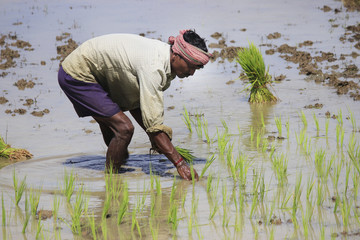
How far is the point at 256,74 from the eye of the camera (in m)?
7.36

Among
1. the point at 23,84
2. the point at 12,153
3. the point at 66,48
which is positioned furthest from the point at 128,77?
the point at 66,48

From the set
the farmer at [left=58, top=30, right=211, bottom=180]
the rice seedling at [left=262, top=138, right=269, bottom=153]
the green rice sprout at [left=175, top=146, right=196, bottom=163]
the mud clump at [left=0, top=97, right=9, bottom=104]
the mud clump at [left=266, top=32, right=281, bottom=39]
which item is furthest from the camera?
the mud clump at [left=266, top=32, right=281, bottom=39]

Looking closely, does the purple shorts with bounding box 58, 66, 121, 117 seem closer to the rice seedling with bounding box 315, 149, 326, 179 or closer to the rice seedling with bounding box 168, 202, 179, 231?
the rice seedling with bounding box 168, 202, 179, 231

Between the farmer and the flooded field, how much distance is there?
0.28m

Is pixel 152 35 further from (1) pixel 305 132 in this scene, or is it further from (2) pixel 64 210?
(2) pixel 64 210

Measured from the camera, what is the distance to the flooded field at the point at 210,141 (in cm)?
388

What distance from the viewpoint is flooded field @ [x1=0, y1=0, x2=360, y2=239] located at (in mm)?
3875

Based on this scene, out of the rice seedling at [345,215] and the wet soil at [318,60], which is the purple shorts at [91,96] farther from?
the wet soil at [318,60]

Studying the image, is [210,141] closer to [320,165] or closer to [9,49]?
[320,165]

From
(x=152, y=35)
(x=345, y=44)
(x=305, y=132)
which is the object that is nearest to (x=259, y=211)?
(x=305, y=132)

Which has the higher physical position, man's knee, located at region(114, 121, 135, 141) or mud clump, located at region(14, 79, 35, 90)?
mud clump, located at region(14, 79, 35, 90)

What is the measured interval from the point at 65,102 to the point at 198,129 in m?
2.27

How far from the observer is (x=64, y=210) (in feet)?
13.7

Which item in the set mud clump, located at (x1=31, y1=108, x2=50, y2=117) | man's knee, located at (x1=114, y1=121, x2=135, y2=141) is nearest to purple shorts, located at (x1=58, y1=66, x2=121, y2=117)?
man's knee, located at (x1=114, y1=121, x2=135, y2=141)
